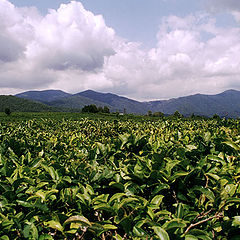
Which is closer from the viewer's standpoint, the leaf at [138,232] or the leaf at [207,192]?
the leaf at [138,232]

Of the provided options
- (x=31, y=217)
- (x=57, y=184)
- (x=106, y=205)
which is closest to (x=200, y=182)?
(x=106, y=205)

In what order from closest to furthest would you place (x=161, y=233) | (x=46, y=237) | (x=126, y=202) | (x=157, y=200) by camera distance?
(x=161, y=233), (x=46, y=237), (x=126, y=202), (x=157, y=200)

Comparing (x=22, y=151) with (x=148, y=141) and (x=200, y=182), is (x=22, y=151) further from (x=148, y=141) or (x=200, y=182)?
(x=200, y=182)

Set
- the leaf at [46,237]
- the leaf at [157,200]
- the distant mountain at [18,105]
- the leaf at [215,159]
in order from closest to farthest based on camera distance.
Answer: the leaf at [46,237]
the leaf at [157,200]
the leaf at [215,159]
the distant mountain at [18,105]

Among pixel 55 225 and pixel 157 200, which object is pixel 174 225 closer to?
pixel 157 200

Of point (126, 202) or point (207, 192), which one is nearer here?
point (126, 202)

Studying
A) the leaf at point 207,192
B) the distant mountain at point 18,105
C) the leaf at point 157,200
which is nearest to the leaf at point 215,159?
the leaf at point 207,192

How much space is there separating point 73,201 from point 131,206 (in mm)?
492

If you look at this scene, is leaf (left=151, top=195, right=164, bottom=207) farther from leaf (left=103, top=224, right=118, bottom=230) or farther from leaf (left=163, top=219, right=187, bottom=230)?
leaf (left=103, top=224, right=118, bottom=230)

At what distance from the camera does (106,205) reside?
151cm

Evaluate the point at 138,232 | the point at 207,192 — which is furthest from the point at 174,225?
the point at 207,192

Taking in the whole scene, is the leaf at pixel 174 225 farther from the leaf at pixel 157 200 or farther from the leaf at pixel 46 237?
the leaf at pixel 46 237

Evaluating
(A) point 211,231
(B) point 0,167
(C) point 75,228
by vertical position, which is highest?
(B) point 0,167

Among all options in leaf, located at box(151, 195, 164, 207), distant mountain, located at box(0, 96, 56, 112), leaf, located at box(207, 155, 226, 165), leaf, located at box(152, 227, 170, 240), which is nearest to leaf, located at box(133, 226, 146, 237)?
leaf, located at box(152, 227, 170, 240)
